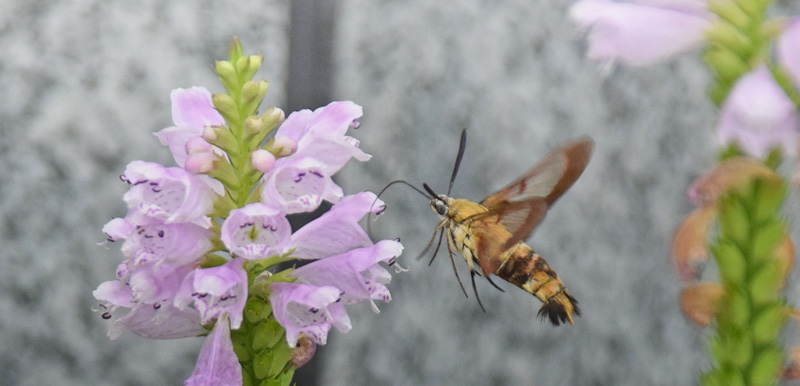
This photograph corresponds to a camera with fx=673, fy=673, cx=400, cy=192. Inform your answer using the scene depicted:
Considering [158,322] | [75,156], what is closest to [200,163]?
[158,322]

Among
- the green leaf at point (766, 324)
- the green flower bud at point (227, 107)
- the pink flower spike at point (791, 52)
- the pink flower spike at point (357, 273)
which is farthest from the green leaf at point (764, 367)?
the green flower bud at point (227, 107)

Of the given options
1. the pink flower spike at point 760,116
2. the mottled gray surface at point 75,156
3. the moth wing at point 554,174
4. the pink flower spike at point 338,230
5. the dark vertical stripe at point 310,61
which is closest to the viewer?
the pink flower spike at point 760,116

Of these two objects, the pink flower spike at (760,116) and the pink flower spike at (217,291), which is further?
the pink flower spike at (217,291)

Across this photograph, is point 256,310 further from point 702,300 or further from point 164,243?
point 702,300

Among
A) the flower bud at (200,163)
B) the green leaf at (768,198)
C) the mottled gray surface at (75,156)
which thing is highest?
the green leaf at (768,198)

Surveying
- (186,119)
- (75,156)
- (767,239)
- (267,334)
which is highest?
(767,239)

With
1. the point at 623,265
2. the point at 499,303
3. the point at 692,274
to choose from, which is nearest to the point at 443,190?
the point at 499,303

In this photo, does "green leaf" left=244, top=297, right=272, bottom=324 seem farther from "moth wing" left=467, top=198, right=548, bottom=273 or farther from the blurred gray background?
the blurred gray background

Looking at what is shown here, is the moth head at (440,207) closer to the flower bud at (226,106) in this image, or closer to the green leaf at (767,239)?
the flower bud at (226,106)
